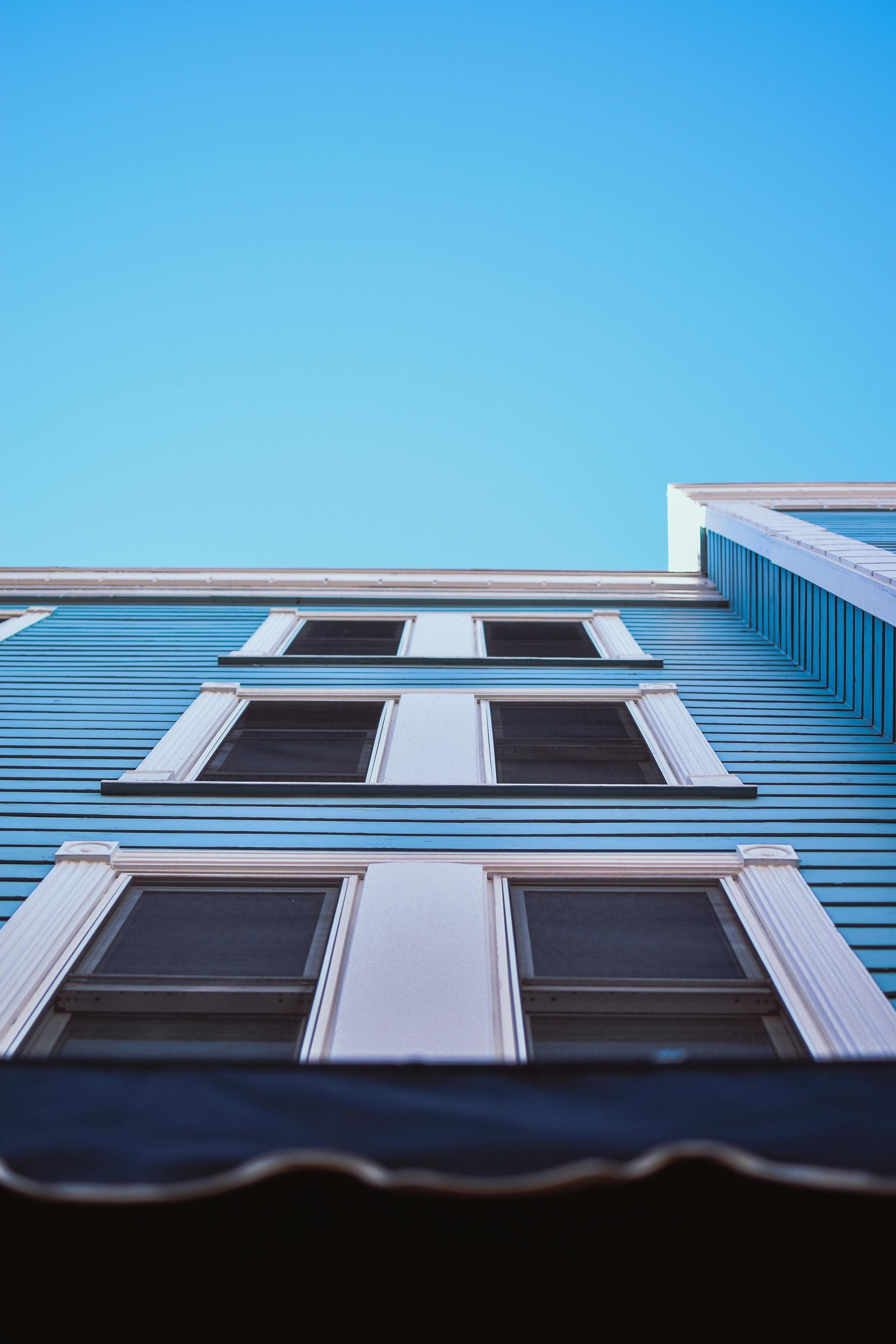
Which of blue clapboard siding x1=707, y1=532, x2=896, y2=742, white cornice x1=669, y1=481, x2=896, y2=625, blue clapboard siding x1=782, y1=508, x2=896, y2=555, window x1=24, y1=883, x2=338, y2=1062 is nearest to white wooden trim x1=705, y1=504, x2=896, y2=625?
white cornice x1=669, y1=481, x2=896, y2=625

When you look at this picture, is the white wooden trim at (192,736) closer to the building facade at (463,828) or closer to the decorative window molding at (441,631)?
the building facade at (463,828)

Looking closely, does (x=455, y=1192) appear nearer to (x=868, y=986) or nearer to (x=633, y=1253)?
(x=633, y=1253)

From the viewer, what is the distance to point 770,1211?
1.83 metres

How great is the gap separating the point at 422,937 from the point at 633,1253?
7.20 ft

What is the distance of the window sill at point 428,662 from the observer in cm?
765

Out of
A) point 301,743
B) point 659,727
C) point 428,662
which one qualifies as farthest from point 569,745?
point 301,743

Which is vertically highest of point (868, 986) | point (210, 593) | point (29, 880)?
point (210, 593)

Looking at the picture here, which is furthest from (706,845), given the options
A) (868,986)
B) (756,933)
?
(868,986)

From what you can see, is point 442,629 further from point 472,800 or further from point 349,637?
point 472,800

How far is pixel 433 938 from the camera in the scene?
4027mm

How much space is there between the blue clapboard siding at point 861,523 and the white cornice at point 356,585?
1.33 metres

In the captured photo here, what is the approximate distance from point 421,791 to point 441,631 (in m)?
3.36

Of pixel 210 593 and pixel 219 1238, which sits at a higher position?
pixel 210 593

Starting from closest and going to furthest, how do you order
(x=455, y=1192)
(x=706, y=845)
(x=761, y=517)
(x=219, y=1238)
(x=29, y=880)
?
(x=455, y=1192), (x=219, y=1238), (x=29, y=880), (x=706, y=845), (x=761, y=517)
